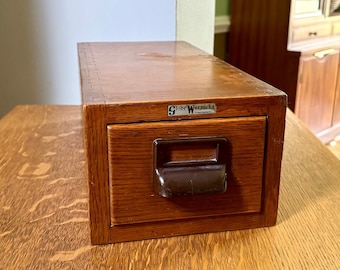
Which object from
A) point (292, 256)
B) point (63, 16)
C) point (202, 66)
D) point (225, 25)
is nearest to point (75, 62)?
point (63, 16)

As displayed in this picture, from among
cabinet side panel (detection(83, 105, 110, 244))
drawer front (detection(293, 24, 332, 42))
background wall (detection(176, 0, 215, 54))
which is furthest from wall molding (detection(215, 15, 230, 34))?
cabinet side panel (detection(83, 105, 110, 244))

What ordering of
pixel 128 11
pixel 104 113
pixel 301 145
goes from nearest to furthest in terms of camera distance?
pixel 104 113 < pixel 301 145 < pixel 128 11

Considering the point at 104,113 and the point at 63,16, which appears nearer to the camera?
the point at 104,113

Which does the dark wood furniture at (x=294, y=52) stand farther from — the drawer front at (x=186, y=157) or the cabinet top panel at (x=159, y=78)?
the drawer front at (x=186, y=157)

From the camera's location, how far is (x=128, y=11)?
116 cm

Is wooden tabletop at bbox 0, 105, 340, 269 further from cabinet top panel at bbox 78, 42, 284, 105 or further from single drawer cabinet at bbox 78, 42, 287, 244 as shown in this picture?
cabinet top panel at bbox 78, 42, 284, 105

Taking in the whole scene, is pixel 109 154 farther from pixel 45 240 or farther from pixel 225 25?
pixel 225 25

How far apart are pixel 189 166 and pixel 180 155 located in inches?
0.7

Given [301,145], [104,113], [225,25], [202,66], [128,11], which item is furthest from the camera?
[225,25]

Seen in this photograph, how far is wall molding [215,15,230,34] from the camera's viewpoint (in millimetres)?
2459

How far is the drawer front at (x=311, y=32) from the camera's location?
2.25 m

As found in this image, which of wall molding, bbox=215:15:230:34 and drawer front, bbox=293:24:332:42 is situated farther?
wall molding, bbox=215:15:230:34

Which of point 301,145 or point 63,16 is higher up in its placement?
point 63,16

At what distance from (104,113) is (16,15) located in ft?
2.57
